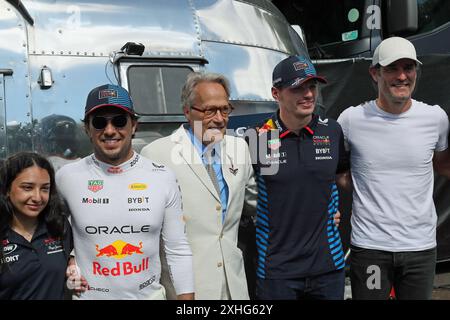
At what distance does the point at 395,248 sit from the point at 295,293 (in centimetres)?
61

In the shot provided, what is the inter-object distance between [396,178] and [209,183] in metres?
1.02

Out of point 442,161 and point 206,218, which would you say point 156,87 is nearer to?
point 206,218

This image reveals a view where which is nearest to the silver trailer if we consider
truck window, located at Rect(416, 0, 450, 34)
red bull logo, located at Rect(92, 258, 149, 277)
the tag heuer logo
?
the tag heuer logo

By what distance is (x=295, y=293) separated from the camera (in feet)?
9.80

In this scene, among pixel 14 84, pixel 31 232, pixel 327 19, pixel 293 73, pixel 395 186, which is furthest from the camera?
pixel 327 19

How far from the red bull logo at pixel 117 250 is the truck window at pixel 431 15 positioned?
625 cm

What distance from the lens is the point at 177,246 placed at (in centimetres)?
272

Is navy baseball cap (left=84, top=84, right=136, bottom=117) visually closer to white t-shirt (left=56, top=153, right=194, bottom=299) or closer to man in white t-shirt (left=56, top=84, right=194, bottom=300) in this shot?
man in white t-shirt (left=56, top=84, right=194, bottom=300)

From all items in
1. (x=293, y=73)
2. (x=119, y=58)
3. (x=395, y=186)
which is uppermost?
(x=119, y=58)

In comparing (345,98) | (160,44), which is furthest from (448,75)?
(160,44)

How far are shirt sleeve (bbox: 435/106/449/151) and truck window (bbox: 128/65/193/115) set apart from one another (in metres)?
1.68

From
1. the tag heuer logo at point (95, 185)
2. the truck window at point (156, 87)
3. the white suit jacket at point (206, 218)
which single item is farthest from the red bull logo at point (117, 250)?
the truck window at point (156, 87)

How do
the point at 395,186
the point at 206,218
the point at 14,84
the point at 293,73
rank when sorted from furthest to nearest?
the point at 14,84 → the point at 395,186 → the point at 293,73 → the point at 206,218

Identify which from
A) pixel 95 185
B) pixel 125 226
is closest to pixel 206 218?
pixel 125 226
